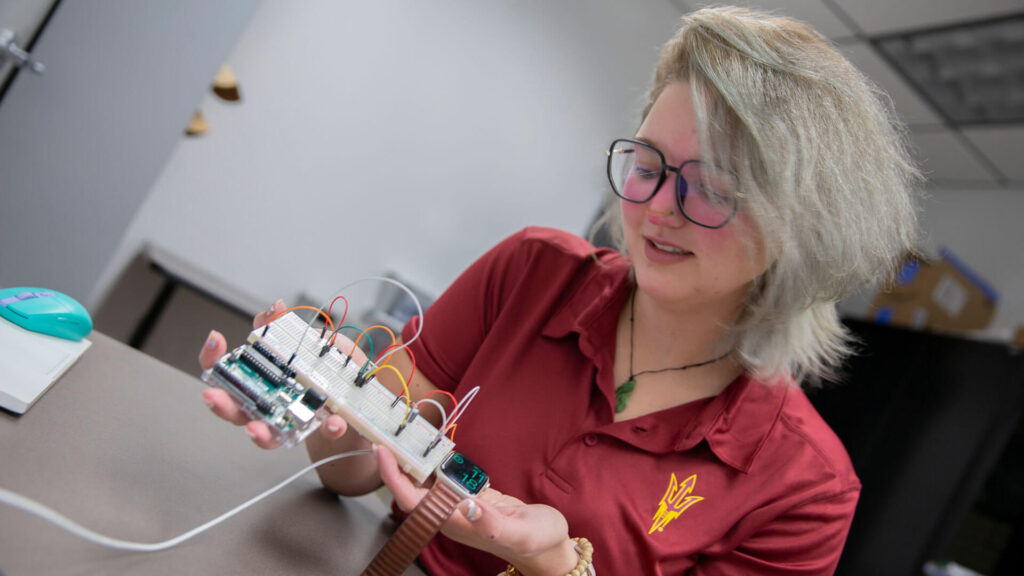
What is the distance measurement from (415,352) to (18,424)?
1.69 feet

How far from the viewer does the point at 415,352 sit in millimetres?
1054

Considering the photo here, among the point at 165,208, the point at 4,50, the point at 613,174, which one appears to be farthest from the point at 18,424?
the point at 165,208

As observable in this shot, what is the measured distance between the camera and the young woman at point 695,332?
Result: 0.86 meters

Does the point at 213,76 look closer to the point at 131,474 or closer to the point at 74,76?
the point at 74,76

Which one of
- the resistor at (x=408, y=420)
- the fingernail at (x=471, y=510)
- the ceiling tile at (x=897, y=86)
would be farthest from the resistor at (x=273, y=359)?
the ceiling tile at (x=897, y=86)

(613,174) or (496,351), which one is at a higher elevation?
(613,174)

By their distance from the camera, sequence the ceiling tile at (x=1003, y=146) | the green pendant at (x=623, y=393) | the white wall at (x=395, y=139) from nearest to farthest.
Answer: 1. the green pendant at (x=623, y=393)
2. the white wall at (x=395, y=139)
3. the ceiling tile at (x=1003, y=146)

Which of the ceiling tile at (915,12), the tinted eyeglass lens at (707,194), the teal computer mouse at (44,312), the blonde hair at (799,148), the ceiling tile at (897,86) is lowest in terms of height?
the teal computer mouse at (44,312)

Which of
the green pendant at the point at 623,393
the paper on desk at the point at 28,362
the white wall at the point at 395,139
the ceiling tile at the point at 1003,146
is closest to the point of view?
the paper on desk at the point at 28,362

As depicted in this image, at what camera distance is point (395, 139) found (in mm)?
3014

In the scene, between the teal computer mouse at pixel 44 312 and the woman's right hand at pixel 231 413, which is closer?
the woman's right hand at pixel 231 413

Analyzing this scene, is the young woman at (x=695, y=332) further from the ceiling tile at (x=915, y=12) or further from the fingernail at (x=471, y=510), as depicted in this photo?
the ceiling tile at (x=915, y=12)

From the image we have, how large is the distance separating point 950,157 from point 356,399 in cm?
374

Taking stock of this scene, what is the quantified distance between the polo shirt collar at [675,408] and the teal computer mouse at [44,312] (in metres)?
0.63
